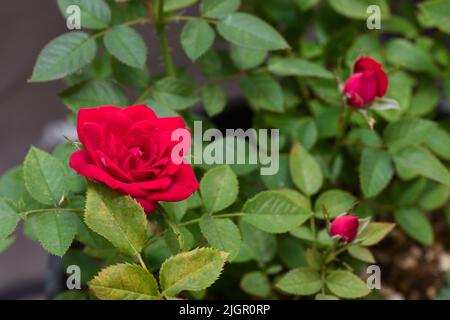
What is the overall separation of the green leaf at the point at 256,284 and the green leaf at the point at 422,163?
150 mm

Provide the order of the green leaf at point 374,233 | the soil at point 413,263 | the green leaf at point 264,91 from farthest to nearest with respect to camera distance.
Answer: the soil at point 413,263
the green leaf at point 264,91
the green leaf at point 374,233

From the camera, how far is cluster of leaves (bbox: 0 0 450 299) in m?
0.43

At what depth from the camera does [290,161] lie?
0.55 m

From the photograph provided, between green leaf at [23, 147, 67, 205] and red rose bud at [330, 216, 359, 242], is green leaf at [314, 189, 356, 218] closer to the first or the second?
red rose bud at [330, 216, 359, 242]

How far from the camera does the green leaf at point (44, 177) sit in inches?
17.5

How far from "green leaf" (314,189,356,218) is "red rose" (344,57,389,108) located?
3.1 inches

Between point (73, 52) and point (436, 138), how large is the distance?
0.34m

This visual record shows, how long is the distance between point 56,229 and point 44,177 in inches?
1.6

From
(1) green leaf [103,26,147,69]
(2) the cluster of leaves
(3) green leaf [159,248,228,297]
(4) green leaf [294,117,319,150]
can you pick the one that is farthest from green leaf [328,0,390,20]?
(3) green leaf [159,248,228,297]

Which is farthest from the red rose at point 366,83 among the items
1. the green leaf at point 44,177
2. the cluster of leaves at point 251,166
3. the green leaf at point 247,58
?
the green leaf at point 44,177
